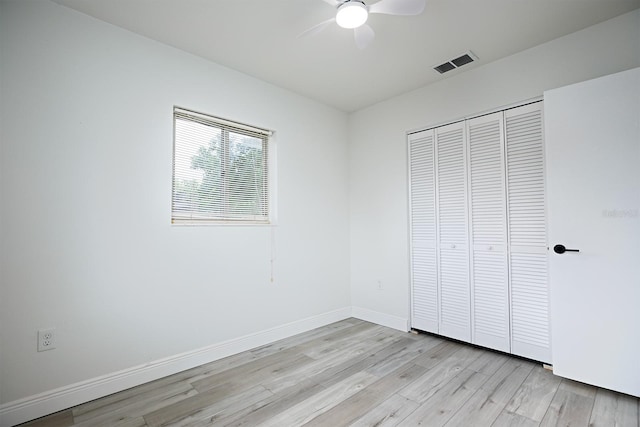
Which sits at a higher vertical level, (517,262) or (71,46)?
(71,46)

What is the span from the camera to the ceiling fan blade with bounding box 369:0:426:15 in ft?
5.84

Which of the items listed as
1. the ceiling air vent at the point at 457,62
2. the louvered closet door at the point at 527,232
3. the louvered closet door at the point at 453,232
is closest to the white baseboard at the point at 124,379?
the louvered closet door at the point at 453,232

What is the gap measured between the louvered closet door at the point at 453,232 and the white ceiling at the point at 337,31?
0.75 meters

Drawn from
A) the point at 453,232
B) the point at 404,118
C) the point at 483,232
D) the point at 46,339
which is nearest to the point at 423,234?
the point at 453,232

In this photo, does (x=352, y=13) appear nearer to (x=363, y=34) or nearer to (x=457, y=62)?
(x=363, y=34)

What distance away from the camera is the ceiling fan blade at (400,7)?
1780 mm

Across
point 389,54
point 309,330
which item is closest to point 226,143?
point 389,54

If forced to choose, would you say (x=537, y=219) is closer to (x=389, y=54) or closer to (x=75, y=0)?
(x=389, y=54)

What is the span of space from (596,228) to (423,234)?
1436 mm

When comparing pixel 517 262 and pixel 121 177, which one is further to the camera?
pixel 517 262

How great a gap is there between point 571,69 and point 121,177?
141 inches

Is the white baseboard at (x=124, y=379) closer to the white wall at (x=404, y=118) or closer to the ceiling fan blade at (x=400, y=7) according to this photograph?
the white wall at (x=404, y=118)

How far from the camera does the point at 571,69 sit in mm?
2428

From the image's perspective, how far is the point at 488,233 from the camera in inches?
112
